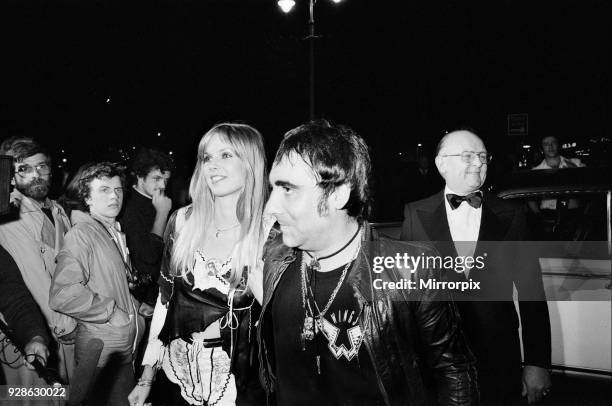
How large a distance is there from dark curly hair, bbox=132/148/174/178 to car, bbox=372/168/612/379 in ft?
11.2

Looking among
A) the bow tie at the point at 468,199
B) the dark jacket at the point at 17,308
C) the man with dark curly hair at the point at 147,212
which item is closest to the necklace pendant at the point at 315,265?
the bow tie at the point at 468,199

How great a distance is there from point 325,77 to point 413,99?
5.00 m

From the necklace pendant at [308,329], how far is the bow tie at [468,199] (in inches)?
66.8

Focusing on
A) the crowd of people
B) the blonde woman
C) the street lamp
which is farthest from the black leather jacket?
the street lamp

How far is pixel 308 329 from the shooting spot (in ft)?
6.88

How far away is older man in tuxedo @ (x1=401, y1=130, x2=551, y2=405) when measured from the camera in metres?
3.06

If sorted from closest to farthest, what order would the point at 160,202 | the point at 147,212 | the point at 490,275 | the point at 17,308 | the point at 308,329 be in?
the point at 308,329 < the point at 17,308 < the point at 490,275 < the point at 147,212 < the point at 160,202

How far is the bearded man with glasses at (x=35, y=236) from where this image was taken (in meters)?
3.71

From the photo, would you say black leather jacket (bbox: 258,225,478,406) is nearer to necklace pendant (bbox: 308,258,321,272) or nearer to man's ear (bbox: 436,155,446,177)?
necklace pendant (bbox: 308,258,321,272)

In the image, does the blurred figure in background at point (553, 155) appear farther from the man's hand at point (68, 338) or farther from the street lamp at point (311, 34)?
the man's hand at point (68, 338)

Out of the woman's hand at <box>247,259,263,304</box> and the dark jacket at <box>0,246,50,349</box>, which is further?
the dark jacket at <box>0,246,50,349</box>

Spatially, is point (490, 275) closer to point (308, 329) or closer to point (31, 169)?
point (308, 329)

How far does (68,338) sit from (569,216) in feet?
13.5

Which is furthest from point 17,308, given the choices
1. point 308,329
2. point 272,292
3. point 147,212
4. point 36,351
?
point 147,212
